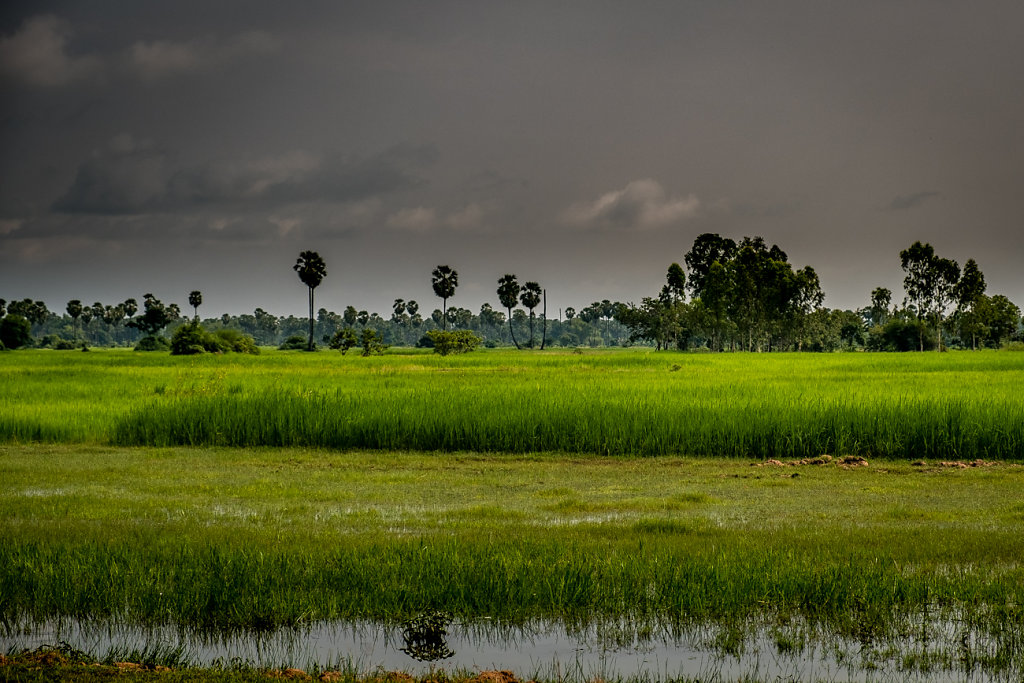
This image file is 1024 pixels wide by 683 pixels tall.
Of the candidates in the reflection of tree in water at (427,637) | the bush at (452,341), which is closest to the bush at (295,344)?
the bush at (452,341)

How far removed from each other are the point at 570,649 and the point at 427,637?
3.24 ft

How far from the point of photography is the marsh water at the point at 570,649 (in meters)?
5.60

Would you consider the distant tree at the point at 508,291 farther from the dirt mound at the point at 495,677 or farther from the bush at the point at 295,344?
the dirt mound at the point at 495,677

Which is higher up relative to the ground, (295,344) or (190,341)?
(190,341)

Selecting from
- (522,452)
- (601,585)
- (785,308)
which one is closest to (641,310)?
(785,308)

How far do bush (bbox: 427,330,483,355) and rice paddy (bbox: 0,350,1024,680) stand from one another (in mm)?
48231

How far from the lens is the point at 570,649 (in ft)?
19.6

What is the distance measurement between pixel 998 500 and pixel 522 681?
8488 mm

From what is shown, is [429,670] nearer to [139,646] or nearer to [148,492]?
[139,646]

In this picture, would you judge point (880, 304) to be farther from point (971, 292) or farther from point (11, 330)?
point (11, 330)

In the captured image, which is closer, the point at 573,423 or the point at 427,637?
the point at 427,637

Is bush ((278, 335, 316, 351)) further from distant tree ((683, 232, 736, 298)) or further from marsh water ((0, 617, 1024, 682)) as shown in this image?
marsh water ((0, 617, 1024, 682))

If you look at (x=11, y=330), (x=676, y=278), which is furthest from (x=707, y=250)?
(x=11, y=330)

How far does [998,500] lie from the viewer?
11172mm
